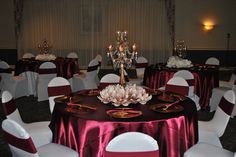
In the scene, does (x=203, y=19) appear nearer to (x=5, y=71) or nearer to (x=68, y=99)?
(x=5, y=71)

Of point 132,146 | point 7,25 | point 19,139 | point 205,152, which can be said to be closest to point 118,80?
point 205,152

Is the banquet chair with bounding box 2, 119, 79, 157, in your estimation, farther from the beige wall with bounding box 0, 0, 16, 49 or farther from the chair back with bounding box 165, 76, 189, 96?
the beige wall with bounding box 0, 0, 16, 49

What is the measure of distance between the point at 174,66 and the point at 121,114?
3.56 metres

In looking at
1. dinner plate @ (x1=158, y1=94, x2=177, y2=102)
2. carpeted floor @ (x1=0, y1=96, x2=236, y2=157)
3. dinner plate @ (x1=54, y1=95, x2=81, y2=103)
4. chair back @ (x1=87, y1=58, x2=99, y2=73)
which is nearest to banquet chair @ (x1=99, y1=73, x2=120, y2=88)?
dinner plate @ (x1=54, y1=95, x2=81, y2=103)

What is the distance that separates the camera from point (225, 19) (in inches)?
452

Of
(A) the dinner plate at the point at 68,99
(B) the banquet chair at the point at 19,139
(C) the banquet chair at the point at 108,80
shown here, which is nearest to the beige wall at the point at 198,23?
(C) the banquet chair at the point at 108,80

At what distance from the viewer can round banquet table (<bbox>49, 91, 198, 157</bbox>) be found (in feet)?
8.78

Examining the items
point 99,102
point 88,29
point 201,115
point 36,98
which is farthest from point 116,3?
point 99,102

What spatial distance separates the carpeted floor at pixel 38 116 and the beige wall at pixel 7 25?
4.81 meters

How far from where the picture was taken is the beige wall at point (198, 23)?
1125 centimetres

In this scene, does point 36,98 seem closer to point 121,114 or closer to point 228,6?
point 121,114

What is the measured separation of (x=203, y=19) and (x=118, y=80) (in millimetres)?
7799

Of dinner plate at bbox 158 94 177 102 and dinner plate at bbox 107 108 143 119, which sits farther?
dinner plate at bbox 158 94 177 102

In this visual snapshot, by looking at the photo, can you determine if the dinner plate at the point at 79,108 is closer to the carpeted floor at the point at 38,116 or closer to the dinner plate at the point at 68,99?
the dinner plate at the point at 68,99
